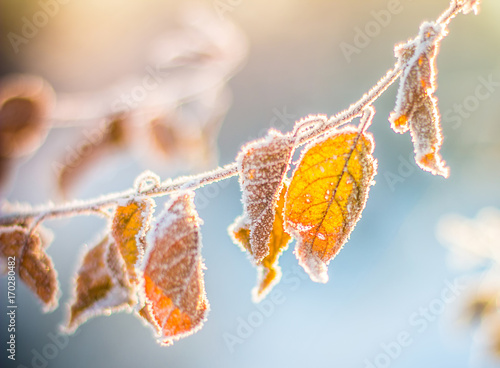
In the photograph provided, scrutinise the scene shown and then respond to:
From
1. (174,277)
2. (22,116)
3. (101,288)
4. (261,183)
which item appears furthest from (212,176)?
(22,116)

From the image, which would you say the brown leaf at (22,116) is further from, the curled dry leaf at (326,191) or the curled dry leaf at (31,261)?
the curled dry leaf at (326,191)

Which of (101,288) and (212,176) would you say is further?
(101,288)

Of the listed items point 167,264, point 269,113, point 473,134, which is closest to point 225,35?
point 167,264

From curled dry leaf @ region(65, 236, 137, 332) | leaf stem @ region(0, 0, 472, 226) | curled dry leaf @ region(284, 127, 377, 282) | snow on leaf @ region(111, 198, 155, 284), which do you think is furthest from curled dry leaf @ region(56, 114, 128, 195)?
curled dry leaf @ region(284, 127, 377, 282)

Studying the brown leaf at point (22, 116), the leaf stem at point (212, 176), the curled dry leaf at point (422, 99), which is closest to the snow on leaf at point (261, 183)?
the leaf stem at point (212, 176)

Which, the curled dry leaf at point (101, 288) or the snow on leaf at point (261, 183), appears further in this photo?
the curled dry leaf at point (101, 288)

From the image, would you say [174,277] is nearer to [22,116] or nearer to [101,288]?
A: [101,288]

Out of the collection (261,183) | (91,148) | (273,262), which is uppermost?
(91,148)
